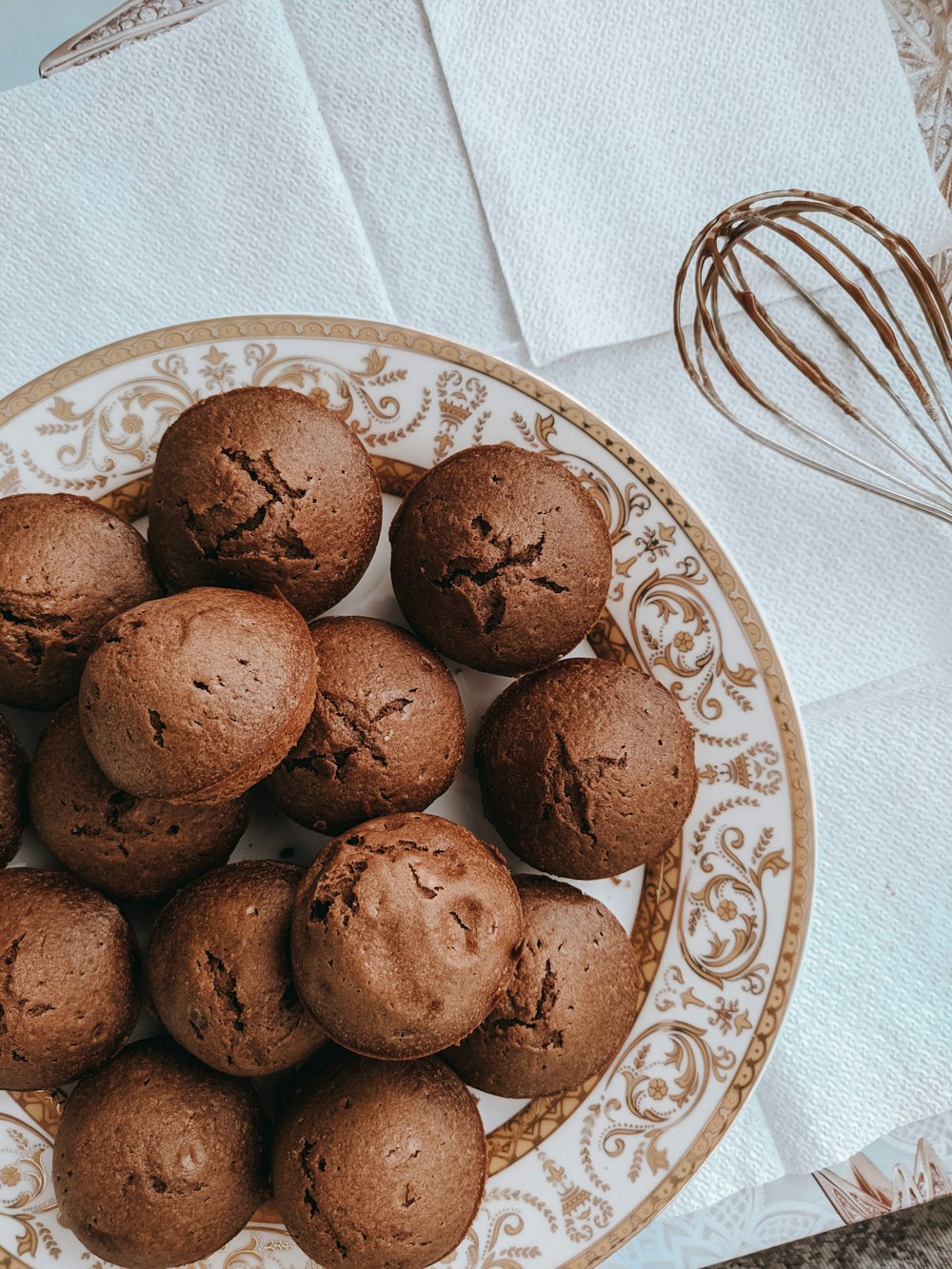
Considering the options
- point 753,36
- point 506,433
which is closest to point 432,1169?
point 506,433

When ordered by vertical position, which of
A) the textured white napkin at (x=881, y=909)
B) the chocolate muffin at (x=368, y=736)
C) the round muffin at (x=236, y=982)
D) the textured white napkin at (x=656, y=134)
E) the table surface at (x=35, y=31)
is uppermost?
the table surface at (x=35, y=31)

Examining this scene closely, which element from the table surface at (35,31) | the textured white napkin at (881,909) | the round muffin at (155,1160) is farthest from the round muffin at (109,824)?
the table surface at (35,31)

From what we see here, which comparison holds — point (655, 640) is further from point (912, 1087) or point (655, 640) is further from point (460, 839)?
point (912, 1087)

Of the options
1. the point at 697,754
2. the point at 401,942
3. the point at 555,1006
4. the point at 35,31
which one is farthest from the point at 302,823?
the point at 35,31

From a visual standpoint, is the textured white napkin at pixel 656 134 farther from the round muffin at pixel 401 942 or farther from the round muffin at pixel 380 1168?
the round muffin at pixel 380 1168

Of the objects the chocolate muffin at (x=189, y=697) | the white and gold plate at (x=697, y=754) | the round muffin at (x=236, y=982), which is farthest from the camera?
the white and gold plate at (x=697, y=754)

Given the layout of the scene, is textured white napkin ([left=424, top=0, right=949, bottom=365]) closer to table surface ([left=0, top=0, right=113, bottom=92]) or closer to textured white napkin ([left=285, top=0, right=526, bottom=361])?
textured white napkin ([left=285, top=0, right=526, bottom=361])

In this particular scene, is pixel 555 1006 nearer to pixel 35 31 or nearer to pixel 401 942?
pixel 401 942
